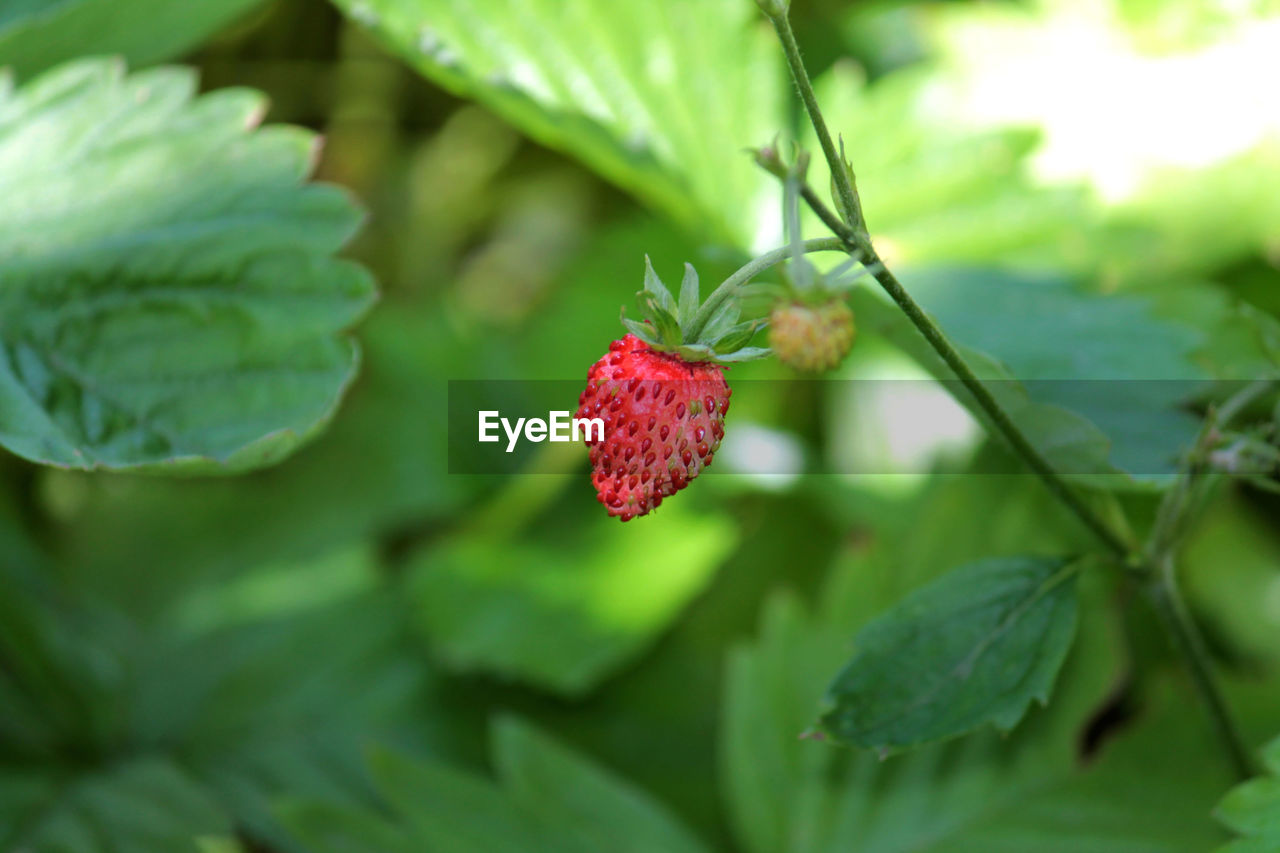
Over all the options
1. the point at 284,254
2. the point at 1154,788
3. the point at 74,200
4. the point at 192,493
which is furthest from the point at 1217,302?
the point at 192,493

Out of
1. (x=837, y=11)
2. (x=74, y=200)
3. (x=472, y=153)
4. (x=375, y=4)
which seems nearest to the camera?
(x=74, y=200)

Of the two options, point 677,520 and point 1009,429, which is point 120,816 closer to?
point 677,520

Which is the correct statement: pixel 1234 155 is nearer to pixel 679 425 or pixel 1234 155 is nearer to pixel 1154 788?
pixel 1154 788

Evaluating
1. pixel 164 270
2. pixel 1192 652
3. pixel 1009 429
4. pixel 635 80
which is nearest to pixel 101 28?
pixel 164 270
